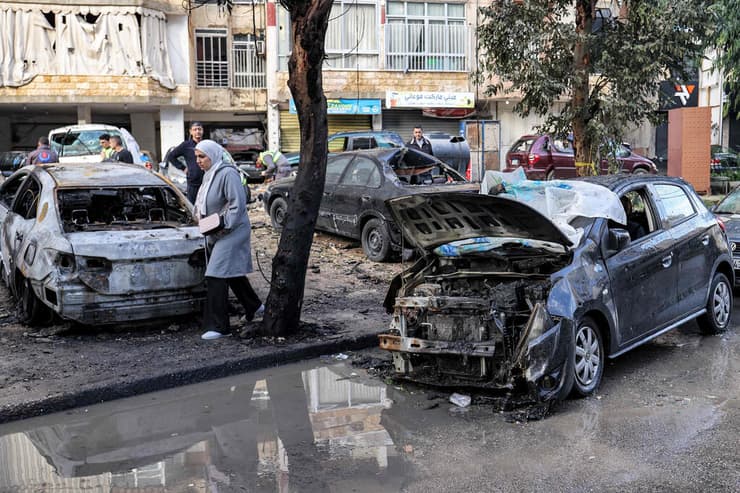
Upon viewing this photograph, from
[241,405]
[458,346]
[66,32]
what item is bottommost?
[241,405]

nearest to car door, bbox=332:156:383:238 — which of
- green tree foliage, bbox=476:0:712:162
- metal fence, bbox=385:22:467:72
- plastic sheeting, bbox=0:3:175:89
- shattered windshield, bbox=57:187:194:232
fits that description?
green tree foliage, bbox=476:0:712:162

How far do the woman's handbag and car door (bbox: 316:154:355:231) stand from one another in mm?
4947

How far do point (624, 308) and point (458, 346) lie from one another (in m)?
1.51

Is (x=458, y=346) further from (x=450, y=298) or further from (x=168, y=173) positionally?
(x=168, y=173)

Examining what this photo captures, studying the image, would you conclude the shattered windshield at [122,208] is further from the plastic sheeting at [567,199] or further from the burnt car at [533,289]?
the plastic sheeting at [567,199]

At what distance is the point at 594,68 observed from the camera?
13.5 metres

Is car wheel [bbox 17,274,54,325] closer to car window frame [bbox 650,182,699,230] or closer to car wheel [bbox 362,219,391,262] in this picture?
car wheel [bbox 362,219,391,262]

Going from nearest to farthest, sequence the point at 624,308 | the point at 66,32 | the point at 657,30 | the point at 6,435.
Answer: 1. the point at 6,435
2. the point at 624,308
3. the point at 657,30
4. the point at 66,32

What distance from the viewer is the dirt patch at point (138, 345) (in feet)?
20.8

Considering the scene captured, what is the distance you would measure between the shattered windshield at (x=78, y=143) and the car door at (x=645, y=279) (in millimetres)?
15110

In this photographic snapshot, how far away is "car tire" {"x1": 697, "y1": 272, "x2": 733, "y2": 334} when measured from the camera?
780 centimetres

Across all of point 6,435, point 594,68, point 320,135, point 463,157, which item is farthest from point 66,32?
point 6,435

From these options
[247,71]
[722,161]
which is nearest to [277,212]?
[722,161]

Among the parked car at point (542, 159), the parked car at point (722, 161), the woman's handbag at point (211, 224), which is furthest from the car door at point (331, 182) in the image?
the parked car at point (722, 161)
